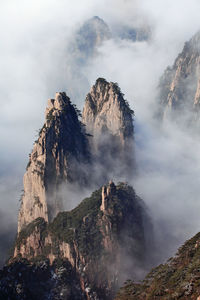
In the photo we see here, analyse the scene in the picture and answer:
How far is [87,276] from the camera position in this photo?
12225 cm

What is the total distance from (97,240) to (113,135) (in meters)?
43.4

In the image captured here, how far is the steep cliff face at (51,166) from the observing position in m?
138

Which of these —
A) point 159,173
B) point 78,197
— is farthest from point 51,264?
point 159,173

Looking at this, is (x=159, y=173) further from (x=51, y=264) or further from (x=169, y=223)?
(x=51, y=264)

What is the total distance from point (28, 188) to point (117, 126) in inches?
1416

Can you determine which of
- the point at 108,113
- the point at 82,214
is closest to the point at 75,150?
the point at 108,113

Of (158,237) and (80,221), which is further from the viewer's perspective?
(158,237)

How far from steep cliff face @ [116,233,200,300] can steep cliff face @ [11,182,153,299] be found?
73.7 ft

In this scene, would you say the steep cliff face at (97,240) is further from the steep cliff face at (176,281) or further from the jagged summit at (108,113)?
the jagged summit at (108,113)

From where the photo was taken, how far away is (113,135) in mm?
160125

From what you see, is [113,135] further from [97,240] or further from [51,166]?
[97,240]

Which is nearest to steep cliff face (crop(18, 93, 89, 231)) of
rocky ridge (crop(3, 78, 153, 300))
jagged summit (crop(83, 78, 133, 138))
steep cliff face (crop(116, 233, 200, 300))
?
rocky ridge (crop(3, 78, 153, 300))

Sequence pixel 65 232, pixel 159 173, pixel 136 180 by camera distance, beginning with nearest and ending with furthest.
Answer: pixel 65 232 → pixel 136 180 → pixel 159 173

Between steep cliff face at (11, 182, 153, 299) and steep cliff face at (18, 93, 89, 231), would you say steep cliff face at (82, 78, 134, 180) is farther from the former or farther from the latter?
steep cliff face at (11, 182, 153, 299)
